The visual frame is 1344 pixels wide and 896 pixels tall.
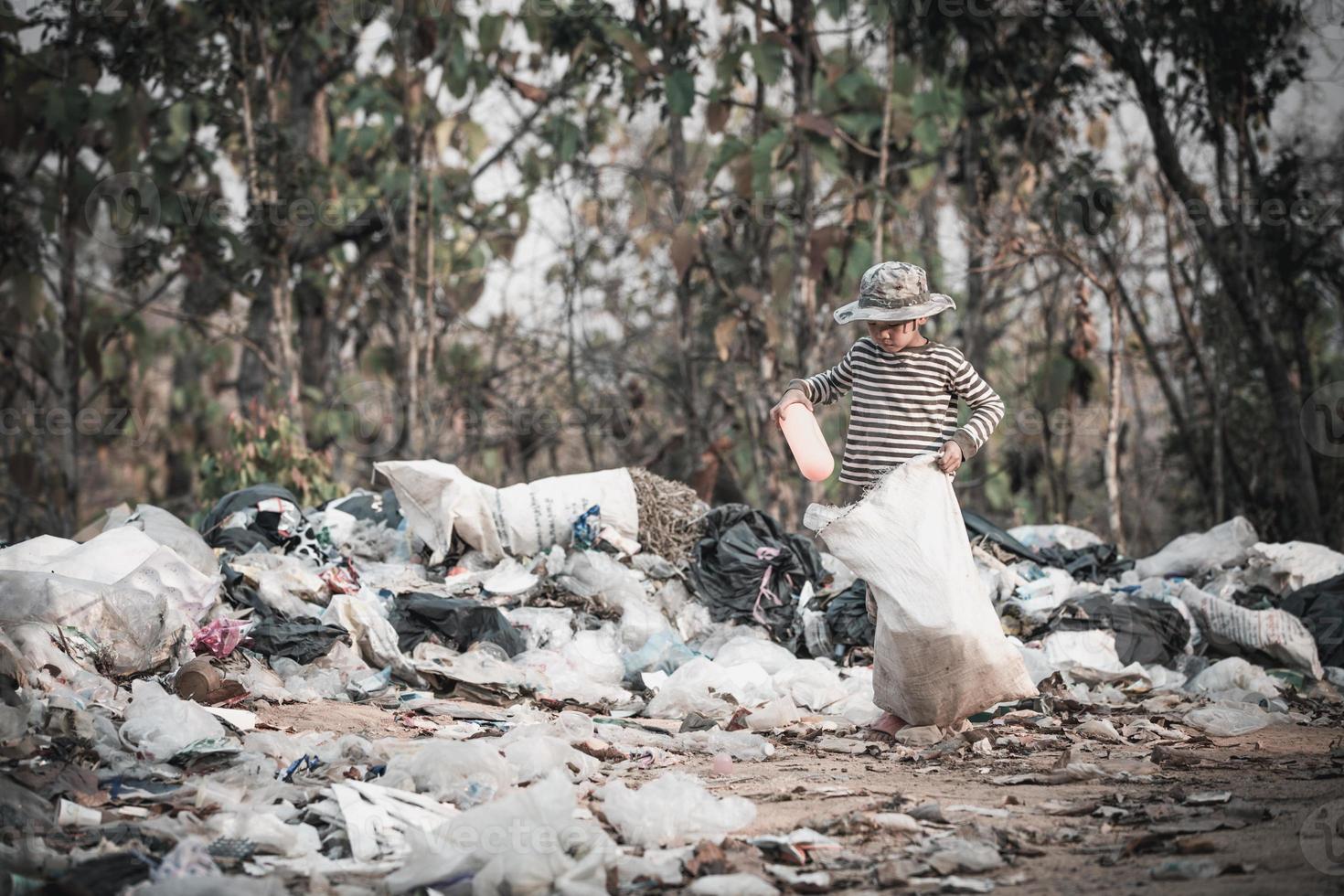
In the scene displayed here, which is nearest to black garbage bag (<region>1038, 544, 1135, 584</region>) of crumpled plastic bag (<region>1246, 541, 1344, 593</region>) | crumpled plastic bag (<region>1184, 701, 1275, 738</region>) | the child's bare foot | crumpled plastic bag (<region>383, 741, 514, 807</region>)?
crumpled plastic bag (<region>1246, 541, 1344, 593</region>)

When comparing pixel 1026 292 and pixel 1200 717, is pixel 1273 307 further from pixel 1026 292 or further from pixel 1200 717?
pixel 1200 717

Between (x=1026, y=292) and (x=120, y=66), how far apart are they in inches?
316

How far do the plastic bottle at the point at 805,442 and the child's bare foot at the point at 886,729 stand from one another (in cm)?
86

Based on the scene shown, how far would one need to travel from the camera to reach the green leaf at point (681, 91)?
9.23 meters

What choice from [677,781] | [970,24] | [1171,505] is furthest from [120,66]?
[1171,505]

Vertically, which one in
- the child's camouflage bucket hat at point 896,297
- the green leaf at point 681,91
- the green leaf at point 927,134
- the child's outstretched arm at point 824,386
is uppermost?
the green leaf at point 681,91

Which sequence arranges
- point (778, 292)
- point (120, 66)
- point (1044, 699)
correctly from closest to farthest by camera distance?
point (1044, 699)
point (778, 292)
point (120, 66)

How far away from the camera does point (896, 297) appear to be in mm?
3604

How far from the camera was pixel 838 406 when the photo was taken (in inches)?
526

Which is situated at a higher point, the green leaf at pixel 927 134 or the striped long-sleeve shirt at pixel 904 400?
the green leaf at pixel 927 134

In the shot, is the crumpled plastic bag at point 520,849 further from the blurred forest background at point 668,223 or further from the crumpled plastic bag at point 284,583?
the blurred forest background at point 668,223

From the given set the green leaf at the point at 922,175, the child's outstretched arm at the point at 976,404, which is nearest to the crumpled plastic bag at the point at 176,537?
the child's outstretched arm at the point at 976,404

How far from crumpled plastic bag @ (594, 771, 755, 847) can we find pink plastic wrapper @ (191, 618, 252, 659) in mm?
1907

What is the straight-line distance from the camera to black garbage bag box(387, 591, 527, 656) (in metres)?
4.74
